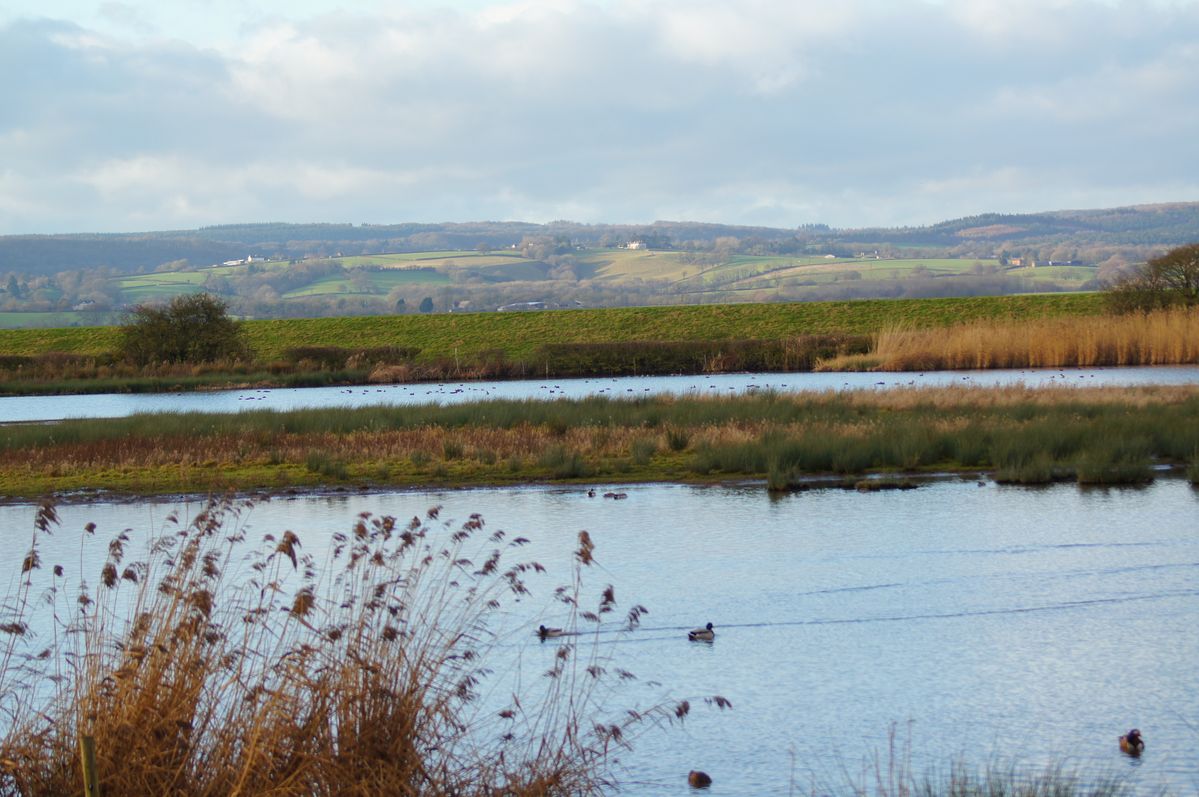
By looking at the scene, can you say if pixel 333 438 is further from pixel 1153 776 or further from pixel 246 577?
pixel 1153 776

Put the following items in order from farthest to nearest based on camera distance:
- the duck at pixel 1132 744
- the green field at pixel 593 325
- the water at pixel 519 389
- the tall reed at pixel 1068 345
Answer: the green field at pixel 593 325 < the tall reed at pixel 1068 345 < the water at pixel 519 389 < the duck at pixel 1132 744

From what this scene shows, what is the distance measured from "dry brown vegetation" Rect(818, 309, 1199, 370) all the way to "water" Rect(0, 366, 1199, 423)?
47.5 inches

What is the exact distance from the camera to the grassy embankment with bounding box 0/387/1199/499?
21.9 meters

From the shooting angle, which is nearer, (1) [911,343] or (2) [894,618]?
(2) [894,618]

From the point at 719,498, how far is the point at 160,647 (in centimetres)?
1347

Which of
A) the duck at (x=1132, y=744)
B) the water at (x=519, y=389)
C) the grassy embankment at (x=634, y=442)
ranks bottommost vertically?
the water at (x=519, y=389)

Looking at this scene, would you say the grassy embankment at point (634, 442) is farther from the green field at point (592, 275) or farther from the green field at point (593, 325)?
the green field at point (592, 275)

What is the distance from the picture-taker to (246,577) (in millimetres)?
13391

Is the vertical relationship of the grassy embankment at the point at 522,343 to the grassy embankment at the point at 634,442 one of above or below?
below

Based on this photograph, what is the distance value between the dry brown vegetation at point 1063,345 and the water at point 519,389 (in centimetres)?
121

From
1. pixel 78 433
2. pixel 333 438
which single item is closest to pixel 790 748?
pixel 333 438

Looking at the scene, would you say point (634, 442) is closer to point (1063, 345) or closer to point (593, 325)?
point (1063, 345)

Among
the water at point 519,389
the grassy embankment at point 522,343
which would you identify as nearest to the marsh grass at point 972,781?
the water at point 519,389

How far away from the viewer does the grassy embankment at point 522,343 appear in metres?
54.4
